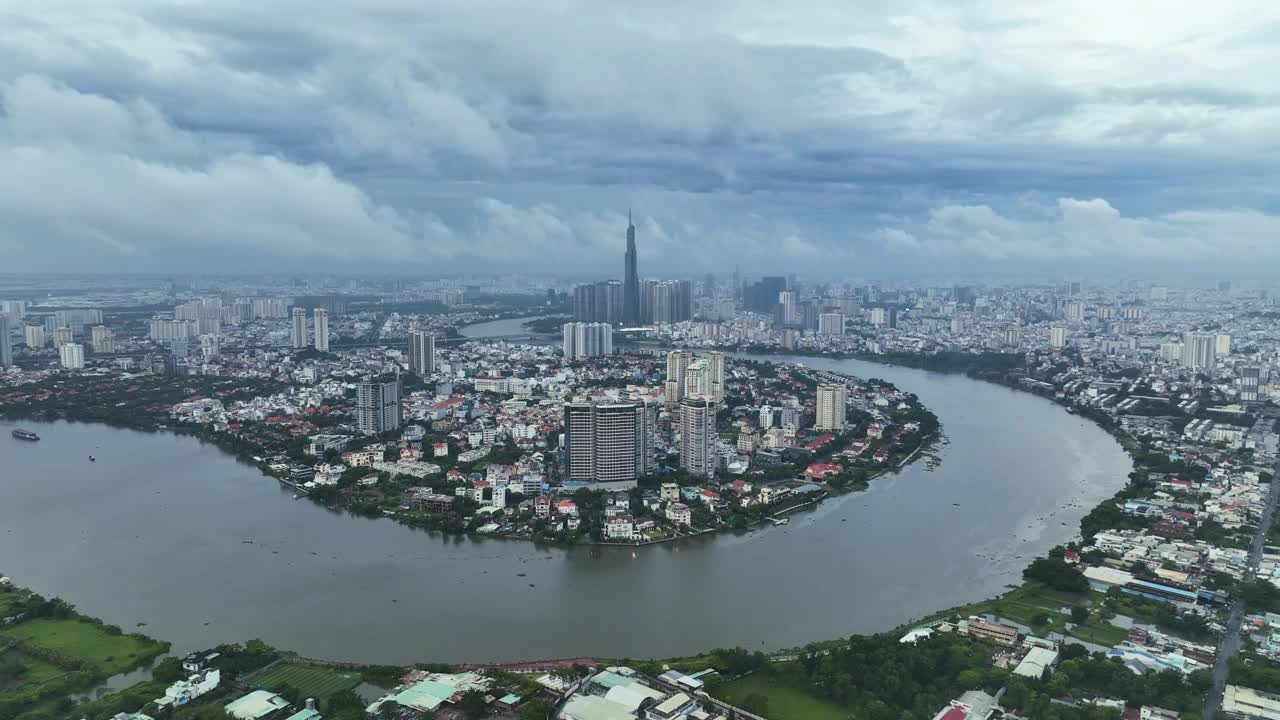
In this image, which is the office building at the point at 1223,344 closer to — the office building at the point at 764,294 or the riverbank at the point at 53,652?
the office building at the point at 764,294

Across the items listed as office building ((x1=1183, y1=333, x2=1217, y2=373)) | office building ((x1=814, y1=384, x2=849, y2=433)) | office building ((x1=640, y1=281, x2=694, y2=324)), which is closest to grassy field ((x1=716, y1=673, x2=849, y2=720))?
office building ((x1=814, y1=384, x2=849, y2=433))

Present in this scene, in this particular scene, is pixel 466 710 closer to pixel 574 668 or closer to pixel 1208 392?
pixel 574 668

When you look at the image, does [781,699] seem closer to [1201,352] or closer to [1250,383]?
[1250,383]

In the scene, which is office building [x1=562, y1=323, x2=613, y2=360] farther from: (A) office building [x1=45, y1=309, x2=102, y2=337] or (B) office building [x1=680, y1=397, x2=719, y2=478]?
(A) office building [x1=45, y1=309, x2=102, y2=337]

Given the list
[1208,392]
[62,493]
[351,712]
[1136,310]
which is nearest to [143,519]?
[62,493]

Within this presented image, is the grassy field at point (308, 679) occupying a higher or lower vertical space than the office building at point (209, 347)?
lower

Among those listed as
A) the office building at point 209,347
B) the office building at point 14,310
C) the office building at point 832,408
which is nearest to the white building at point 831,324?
the office building at point 832,408

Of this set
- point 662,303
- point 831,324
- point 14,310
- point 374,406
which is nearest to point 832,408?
point 374,406

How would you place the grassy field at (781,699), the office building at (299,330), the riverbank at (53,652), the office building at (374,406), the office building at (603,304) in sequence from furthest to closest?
the office building at (603,304) < the office building at (299,330) < the office building at (374,406) < the riverbank at (53,652) < the grassy field at (781,699)
